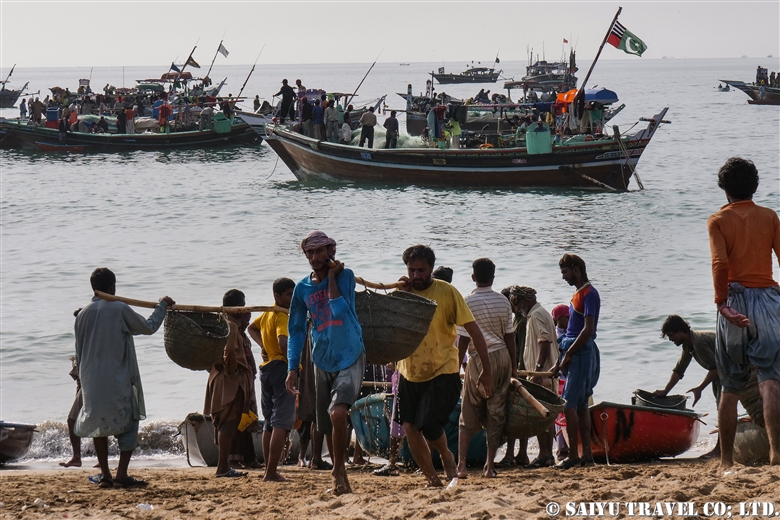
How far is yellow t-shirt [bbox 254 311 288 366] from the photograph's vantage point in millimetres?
6359

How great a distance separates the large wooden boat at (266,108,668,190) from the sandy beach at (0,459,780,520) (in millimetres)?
20219

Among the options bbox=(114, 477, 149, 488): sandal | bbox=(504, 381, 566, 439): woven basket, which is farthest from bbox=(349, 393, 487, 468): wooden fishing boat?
bbox=(114, 477, 149, 488): sandal

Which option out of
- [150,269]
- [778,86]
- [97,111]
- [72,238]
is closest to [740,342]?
[150,269]

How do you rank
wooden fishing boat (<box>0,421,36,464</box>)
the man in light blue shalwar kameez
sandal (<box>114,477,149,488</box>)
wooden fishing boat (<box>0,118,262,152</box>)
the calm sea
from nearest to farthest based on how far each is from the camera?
the man in light blue shalwar kameez → sandal (<box>114,477,149,488</box>) → wooden fishing boat (<box>0,421,36,464</box>) → the calm sea → wooden fishing boat (<box>0,118,262,152</box>)

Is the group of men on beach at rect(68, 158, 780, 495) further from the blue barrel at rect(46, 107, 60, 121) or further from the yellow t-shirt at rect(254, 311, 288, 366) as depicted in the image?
the blue barrel at rect(46, 107, 60, 121)

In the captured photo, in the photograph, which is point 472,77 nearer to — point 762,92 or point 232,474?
point 762,92

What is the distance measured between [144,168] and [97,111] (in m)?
8.89

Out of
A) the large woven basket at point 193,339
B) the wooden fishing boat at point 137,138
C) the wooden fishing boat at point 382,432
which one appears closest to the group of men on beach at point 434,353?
the large woven basket at point 193,339

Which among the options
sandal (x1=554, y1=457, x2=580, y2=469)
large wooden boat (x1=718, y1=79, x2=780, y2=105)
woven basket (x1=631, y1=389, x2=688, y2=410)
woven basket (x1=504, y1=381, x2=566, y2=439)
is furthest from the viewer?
large wooden boat (x1=718, y1=79, x2=780, y2=105)

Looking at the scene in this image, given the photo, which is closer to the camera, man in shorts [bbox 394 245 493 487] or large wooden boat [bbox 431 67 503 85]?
man in shorts [bbox 394 245 493 487]

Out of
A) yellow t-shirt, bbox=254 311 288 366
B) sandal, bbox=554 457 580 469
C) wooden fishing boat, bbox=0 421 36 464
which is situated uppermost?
yellow t-shirt, bbox=254 311 288 366

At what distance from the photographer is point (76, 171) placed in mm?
38219

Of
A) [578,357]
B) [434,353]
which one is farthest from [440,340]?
[578,357]

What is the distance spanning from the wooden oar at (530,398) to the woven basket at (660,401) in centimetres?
179
